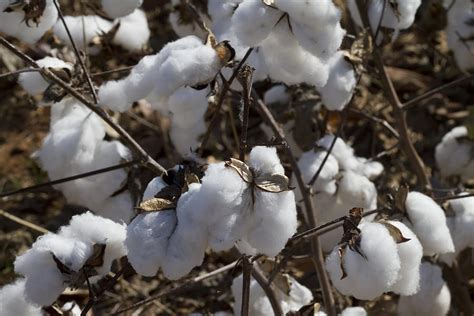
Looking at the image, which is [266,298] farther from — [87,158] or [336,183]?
[87,158]

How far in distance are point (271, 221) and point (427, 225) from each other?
0.64 metres

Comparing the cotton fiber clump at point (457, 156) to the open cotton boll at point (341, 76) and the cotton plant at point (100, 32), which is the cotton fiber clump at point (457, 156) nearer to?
the open cotton boll at point (341, 76)

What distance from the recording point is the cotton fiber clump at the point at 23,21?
82.7 inches

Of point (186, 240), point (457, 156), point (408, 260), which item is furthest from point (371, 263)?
point (457, 156)

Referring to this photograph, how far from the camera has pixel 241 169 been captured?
155 centimetres

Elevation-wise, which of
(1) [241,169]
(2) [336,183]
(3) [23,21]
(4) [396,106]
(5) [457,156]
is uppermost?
(3) [23,21]

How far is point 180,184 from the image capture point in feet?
5.50

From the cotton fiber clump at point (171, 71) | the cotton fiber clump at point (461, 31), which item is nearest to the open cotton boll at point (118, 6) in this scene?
the cotton fiber clump at point (171, 71)

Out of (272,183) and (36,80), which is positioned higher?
(36,80)

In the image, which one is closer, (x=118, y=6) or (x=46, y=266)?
(x=46, y=266)

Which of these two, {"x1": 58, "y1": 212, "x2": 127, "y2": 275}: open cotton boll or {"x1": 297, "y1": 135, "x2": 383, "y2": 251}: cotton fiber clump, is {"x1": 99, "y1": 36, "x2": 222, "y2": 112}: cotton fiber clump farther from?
{"x1": 297, "y1": 135, "x2": 383, "y2": 251}: cotton fiber clump

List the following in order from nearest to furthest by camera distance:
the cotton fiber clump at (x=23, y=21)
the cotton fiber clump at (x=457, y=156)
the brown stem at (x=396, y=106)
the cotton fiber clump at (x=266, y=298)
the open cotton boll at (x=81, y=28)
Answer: the cotton fiber clump at (x=23, y=21) < the cotton fiber clump at (x=266, y=298) < the brown stem at (x=396, y=106) < the open cotton boll at (x=81, y=28) < the cotton fiber clump at (x=457, y=156)

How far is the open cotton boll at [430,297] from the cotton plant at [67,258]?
0.95m

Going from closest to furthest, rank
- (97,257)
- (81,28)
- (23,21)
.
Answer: (97,257), (23,21), (81,28)
